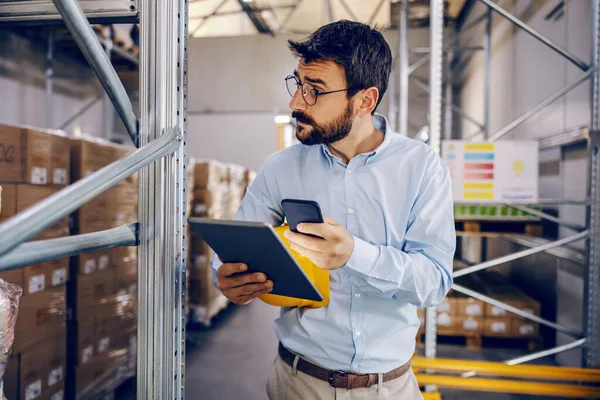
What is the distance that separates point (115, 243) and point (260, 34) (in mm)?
9802

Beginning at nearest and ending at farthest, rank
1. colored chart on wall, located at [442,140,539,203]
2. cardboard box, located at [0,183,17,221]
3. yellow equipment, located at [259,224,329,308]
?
yellow equipment, located at [259,224,329,308], cardboard box, located at [0,183,17,221], colored chart on wall, located at [442,140,539,203]

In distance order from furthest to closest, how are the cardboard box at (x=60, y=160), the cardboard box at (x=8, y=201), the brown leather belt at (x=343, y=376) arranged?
the cardboard box at (x=60, y=160) → the cardboard box at (x=8, y=201) → the brown leather belt at (x=343, y=376)

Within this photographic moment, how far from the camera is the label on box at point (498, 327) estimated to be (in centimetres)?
425

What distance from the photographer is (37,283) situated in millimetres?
2494

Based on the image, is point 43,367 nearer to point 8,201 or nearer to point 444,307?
point 8,201

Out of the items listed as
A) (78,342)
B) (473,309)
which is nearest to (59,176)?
(78,342)

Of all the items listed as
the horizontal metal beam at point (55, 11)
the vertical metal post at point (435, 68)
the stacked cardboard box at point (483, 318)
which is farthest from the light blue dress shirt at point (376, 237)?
the stacked cardboard box at point (483, 318)

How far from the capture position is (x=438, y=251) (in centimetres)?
138

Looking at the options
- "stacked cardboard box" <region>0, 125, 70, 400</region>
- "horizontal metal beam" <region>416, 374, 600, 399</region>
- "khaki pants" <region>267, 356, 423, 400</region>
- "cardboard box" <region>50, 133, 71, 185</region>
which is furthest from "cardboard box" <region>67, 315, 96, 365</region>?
"horizontal metal beam" <region>416, 374, 600, 399</region>

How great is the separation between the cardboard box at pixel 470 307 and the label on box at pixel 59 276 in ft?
11.7

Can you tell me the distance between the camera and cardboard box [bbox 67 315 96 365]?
2.87 metres

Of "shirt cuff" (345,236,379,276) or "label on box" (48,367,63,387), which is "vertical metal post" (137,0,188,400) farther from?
"label on box" (48,367,63,387)

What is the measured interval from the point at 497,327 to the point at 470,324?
269mm

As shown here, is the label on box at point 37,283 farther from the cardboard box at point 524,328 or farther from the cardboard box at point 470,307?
the cardboard box at point 524,328
